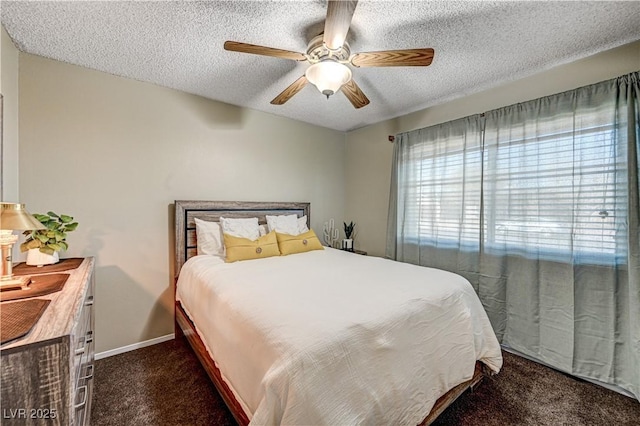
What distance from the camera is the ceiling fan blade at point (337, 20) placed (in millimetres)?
1267

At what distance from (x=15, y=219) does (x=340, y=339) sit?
1.63 meters

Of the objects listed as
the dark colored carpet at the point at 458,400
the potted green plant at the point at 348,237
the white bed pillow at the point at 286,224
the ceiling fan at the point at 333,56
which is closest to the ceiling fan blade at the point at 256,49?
the ceiling fan at the point at 333,56

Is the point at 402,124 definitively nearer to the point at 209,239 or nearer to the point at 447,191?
the point at 447,191

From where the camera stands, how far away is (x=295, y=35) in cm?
187

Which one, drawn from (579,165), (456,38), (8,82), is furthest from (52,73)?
(579,165)

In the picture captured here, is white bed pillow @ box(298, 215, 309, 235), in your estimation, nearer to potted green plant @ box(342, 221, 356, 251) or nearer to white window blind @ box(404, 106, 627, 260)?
potted green plant @ box(342, 221, 356, 251)

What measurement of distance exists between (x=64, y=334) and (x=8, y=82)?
86.3 inches

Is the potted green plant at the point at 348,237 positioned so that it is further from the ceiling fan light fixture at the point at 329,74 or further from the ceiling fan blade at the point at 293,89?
the ceiling fan light fixture at the point at 329,74

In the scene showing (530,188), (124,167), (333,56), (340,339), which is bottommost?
(340,339)

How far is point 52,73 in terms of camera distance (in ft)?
7.19

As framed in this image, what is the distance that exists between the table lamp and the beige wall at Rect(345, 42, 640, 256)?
3407mm

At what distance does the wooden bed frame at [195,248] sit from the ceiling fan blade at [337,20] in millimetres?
2001

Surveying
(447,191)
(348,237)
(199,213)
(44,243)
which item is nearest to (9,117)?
(44,243)

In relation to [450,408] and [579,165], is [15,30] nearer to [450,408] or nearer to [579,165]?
[450,408]
